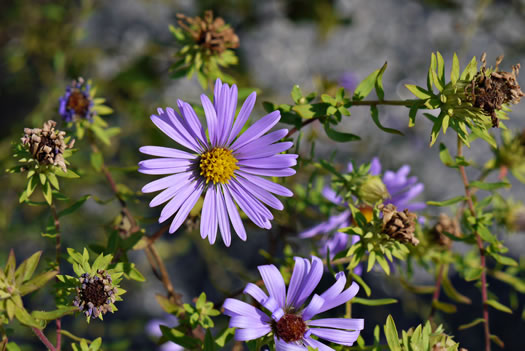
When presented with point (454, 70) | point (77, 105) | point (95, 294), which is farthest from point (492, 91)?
point (77, 105)

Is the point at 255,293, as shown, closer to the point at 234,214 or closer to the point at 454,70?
the point at 234,214

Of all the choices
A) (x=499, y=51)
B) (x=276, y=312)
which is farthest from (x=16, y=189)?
(x=499, y=51)

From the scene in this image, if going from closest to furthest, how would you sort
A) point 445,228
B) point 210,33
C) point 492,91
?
point 492,91 → point 210,33 → point 445,228

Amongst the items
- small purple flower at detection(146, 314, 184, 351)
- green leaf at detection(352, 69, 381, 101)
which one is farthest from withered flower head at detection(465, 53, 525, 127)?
small purple flower at detection(146, 314, 184, 351)

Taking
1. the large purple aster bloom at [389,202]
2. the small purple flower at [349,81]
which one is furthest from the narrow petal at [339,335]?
the small purple flower at [349,81]

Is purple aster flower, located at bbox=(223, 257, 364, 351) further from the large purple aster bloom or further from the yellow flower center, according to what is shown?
the large purple aster bloom

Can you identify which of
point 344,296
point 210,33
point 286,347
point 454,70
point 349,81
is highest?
point 349,81
